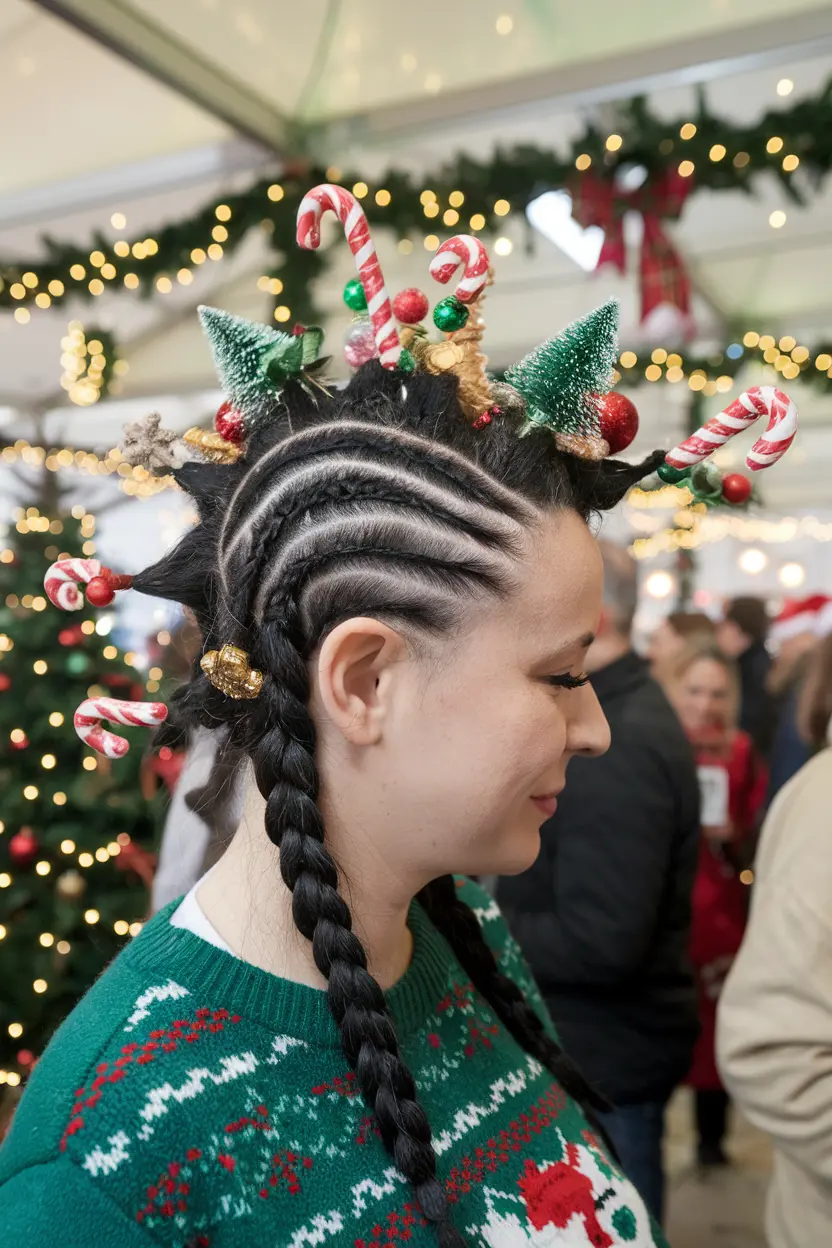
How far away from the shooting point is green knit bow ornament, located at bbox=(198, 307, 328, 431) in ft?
3.10

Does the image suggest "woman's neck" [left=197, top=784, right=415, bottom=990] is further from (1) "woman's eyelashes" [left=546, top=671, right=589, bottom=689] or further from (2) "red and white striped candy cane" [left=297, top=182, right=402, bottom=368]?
(2) "red and white striped candy cane" [left=297, top=182, right=402, bottom=368]

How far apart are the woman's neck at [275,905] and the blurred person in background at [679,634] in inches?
95.7

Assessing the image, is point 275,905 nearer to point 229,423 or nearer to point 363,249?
point 229,423

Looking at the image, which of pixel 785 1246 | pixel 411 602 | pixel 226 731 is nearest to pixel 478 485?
pixel 411 602

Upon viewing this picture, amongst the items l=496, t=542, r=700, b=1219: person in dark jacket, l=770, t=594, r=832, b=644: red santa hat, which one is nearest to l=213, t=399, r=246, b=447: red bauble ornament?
l=496, t=542, r=700, b=1219: person in dark jacket

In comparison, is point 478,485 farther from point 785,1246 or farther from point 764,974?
point 785,1246

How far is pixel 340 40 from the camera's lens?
3.83 metres

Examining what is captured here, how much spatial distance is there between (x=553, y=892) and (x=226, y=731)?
1165 mm

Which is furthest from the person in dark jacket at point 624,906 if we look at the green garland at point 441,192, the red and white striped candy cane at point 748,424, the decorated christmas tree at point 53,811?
the green garland at point 441,192

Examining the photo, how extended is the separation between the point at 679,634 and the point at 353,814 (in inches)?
103

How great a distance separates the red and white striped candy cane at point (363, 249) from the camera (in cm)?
89

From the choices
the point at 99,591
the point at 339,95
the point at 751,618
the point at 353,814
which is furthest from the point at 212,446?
the point at 751,618

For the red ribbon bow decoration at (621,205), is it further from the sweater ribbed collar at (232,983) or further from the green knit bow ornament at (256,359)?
the sweater ribbed collar at (232,983)

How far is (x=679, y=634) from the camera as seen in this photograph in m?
3.33
